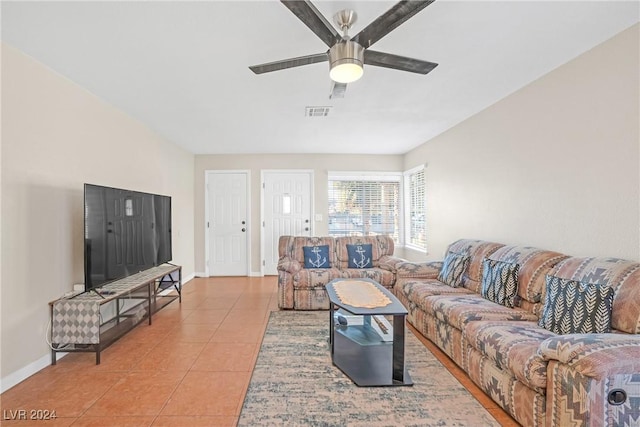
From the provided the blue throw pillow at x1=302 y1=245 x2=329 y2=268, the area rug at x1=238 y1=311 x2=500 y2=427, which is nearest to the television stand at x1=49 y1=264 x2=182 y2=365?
the area rug at x1=238 y1=311 x2=500 y2=427

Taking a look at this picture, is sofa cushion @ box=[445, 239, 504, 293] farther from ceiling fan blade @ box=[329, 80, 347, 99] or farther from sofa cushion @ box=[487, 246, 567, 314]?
ceiling fan blade @ box=[329, 80, 347, 99]

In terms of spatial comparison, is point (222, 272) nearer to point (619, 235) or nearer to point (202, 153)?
point (202, 153)

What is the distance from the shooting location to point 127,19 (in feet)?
5.92

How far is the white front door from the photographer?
5.78 meters

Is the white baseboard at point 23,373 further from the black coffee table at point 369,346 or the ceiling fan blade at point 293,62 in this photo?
the ceiling fan blade at point 293,62

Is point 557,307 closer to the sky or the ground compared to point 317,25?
closer to the ground

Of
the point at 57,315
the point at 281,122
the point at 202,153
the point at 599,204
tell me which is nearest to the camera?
the point at 599,204

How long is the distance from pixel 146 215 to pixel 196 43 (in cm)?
206

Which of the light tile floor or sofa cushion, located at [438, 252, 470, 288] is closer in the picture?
the light tile floor

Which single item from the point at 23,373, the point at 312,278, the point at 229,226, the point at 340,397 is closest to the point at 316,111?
the point at 312,278

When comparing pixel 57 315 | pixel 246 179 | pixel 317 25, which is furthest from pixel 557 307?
pixel 246 179

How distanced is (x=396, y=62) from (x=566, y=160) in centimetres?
171

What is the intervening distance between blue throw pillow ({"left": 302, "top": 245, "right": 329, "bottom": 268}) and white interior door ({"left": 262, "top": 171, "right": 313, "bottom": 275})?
5.12 ft

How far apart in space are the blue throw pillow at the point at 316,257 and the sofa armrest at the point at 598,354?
117 inches
